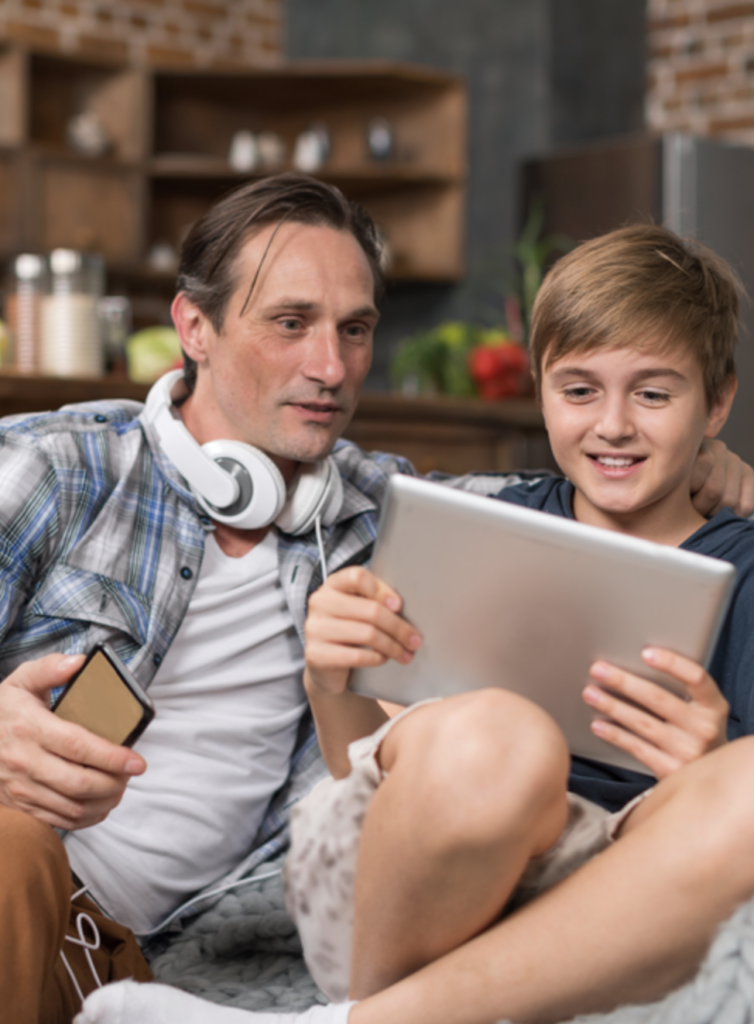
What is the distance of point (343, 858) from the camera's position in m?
0.91

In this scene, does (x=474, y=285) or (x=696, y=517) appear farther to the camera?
(x=474, y=285)

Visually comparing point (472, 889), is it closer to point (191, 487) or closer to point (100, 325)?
point (191, 487)

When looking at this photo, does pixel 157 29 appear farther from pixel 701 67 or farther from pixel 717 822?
pixel 717 822

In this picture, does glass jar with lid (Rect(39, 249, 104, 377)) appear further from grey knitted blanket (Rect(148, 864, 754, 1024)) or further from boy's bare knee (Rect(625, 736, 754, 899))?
boy's bare knee (Rect(625, 736, 754, 899))

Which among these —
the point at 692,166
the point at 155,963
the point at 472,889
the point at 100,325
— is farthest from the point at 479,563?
the point at 692,166

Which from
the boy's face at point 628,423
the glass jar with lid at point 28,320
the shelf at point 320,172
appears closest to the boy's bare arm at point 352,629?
the boy's face at point 628,423

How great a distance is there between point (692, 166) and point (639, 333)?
2610mm

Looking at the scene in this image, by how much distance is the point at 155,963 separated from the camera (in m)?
1.15

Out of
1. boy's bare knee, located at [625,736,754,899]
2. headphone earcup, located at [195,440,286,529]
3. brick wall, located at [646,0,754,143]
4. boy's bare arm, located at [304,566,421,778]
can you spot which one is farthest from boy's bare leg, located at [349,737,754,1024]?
brick wall, located at [646,0,754,143]

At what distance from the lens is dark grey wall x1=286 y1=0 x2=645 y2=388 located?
3920 mm

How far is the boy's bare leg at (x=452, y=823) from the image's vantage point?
778 millimetres

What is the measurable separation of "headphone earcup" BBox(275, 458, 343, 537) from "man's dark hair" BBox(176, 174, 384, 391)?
218 mm

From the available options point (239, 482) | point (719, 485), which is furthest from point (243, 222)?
point (719, 485)

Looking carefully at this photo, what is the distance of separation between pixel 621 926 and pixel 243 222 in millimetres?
902
